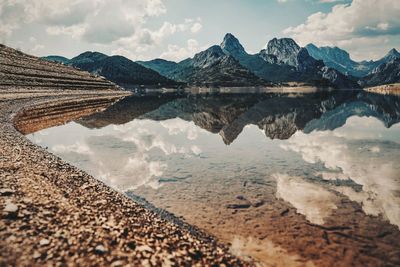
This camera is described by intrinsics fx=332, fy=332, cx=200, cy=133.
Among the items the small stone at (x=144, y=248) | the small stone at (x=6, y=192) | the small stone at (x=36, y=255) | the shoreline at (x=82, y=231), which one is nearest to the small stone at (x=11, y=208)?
the shoreline at (x=82, y=231)

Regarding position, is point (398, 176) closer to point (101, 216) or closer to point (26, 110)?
point (101, 216)

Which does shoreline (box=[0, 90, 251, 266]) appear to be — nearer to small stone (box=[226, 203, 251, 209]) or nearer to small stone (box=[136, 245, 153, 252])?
small stone (box=[136, 245, 153, 252])

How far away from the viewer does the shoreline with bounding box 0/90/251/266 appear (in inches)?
436

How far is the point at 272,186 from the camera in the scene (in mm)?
24141

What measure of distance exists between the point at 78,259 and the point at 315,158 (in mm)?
27793

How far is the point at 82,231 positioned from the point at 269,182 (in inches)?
623

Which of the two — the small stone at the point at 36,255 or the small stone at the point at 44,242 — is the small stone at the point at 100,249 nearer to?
the small stone at the point at 44,242

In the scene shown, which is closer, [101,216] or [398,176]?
[101,216]

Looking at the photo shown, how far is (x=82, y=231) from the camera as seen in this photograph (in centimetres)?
1278

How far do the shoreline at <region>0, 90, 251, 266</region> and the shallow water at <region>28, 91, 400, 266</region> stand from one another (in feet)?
8.90

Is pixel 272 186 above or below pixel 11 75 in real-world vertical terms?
below

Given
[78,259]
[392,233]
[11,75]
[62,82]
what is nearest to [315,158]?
[392,233]

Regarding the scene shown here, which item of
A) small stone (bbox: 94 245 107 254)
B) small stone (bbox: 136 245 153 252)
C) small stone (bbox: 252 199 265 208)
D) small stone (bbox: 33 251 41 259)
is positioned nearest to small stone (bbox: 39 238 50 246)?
small stone (bbox: 33 251 41 259)

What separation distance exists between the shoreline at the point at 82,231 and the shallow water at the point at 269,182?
2712mm
